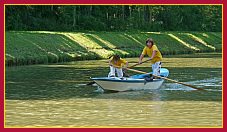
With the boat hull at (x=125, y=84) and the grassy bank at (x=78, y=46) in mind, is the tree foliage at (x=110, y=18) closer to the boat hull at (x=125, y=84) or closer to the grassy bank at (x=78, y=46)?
the grassy bank at (x=78, y=46)

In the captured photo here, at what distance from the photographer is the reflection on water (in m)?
18.2

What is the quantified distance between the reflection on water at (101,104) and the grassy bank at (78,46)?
9.50 m

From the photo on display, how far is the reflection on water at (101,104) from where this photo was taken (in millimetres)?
18172

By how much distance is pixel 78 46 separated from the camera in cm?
5166

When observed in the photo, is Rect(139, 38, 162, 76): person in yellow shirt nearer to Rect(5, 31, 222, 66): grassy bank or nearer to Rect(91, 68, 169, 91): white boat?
Rect(91, 68, 169, 91): white boat

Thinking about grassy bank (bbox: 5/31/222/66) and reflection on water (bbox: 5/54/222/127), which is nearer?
reflection on water (bbox: 5/54/222/127)

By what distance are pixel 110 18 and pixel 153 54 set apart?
172ft

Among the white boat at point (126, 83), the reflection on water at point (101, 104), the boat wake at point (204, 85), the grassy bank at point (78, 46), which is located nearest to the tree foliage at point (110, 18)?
the grassy bank at point (78, 46)

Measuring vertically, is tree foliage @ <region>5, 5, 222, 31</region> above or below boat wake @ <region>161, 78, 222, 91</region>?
above

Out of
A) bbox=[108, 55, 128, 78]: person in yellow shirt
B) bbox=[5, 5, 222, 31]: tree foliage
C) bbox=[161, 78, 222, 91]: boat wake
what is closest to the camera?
bbox=[108, 55, 128, 78]: person in yellow shirt

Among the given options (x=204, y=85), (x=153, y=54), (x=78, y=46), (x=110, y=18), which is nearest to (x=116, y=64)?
(x=153, y=54)

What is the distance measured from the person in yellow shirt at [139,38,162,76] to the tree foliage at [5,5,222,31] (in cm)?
3718

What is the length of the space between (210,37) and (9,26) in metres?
29.3

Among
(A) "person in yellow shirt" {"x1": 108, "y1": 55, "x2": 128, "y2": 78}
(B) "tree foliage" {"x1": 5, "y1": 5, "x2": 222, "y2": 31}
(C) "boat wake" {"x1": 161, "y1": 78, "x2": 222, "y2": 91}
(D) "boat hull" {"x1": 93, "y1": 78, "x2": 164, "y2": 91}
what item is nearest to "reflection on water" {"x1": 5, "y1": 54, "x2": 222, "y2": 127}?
(C) "boat wake" {"x1": 161, "y1": 78, "x2": 222, "y2": 91}
